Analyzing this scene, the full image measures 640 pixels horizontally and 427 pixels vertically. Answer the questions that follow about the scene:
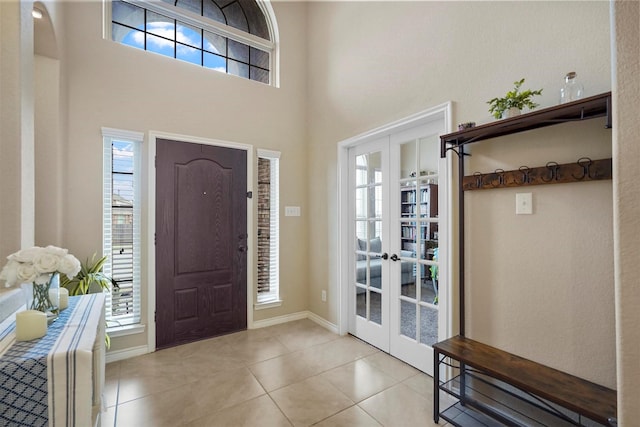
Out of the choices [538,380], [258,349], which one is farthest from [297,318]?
[538,380]

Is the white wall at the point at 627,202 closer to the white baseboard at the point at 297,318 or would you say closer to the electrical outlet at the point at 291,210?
the white baseboard at the point at 297,318

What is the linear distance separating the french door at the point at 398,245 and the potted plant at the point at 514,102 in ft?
1.84

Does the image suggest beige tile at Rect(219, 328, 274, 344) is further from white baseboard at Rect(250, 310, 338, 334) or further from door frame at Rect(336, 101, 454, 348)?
door frame at Rect(336, 101, 454, 348)

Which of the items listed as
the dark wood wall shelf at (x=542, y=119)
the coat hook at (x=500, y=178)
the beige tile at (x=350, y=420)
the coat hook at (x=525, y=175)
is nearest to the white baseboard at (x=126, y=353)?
the beige tile at (x=350, y=420)

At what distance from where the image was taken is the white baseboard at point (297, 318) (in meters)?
3.30

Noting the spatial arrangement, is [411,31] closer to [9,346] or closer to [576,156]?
[576,156]

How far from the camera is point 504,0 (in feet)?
6.06

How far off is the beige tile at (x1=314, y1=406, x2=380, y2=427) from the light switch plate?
1.56 m

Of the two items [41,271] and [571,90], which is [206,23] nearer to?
[41,271]

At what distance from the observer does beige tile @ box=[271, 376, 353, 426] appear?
1872 mm

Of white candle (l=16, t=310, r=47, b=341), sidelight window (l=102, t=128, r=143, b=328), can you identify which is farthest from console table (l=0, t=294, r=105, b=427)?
sidelight window (l=102, t=128, r=143, b=328)

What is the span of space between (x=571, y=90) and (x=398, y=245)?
157cm

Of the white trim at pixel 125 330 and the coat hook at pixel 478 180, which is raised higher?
the coat hook at pixel 478 180

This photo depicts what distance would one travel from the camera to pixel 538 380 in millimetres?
1484
